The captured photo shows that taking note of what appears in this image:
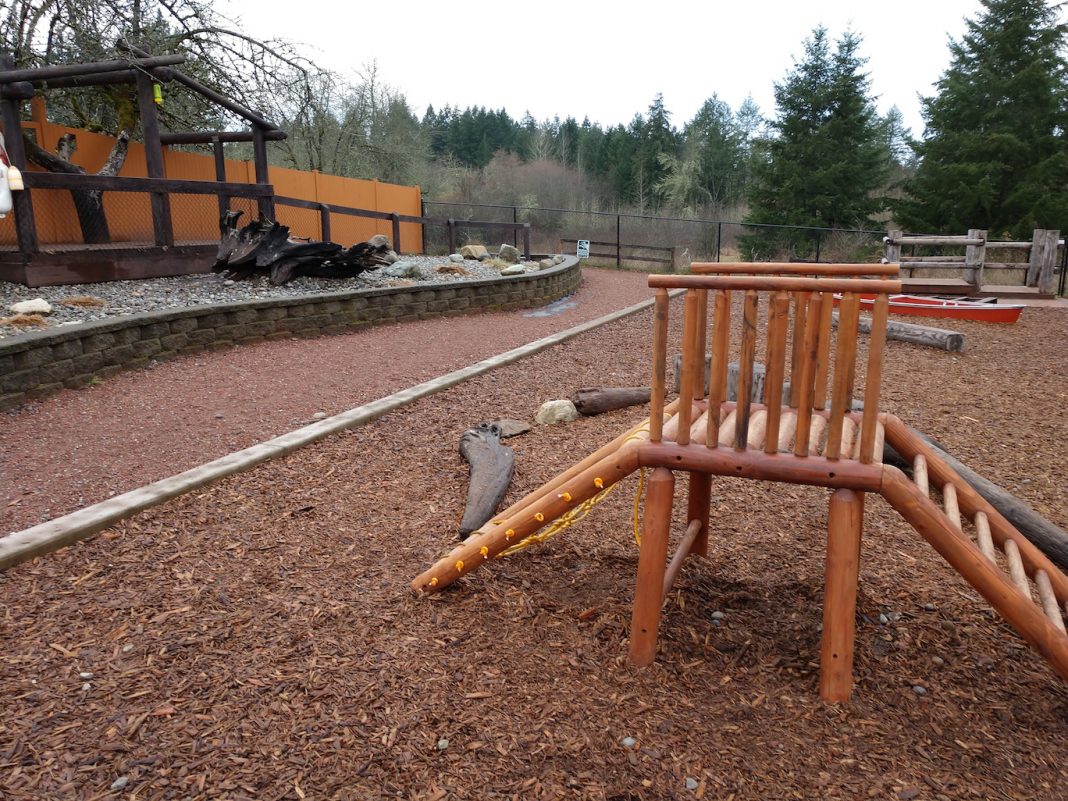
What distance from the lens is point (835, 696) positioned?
7.61 feet

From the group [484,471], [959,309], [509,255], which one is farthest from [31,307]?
[959,309]

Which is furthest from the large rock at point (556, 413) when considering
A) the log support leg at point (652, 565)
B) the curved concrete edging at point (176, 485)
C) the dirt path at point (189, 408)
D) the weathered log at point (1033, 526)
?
the log support leg at point (652, 565)

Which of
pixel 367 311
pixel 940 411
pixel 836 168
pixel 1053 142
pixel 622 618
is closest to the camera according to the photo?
pixel 622 618

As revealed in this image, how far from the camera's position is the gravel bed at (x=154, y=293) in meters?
6.86

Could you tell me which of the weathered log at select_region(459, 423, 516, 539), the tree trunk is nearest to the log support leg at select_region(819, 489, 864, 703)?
the weathered log at select_region(459, 423, 516, 539)

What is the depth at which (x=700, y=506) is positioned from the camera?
318 cm

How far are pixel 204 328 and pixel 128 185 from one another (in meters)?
2.25

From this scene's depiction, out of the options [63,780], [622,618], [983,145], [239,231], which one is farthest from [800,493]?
[983,145]

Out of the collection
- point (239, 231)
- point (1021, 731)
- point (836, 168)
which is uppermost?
point (836, 168)

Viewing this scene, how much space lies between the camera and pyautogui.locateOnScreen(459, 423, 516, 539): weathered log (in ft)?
11.4

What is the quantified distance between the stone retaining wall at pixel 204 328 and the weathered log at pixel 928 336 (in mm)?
5788

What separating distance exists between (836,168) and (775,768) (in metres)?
25.7

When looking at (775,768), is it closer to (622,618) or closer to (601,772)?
(601,772)

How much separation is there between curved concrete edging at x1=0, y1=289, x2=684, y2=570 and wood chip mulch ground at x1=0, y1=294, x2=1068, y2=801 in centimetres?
8
